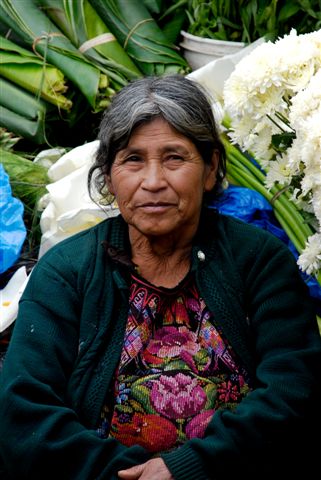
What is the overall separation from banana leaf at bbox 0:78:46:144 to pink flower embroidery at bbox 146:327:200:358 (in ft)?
6.37

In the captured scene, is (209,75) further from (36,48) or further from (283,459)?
(283,459)

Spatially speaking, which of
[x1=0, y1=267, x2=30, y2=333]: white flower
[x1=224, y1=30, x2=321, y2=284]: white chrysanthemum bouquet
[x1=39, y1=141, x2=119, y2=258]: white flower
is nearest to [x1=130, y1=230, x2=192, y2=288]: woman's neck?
[x1=224, y1=30, x2=321, y2=284]: white chrysanthemum bouquet

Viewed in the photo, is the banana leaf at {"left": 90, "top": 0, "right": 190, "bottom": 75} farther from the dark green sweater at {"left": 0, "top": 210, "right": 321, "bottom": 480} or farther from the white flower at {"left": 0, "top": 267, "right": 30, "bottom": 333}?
the dark green sweater at {"left": 0, "top": 210, "right": 321, "bottom": 480}

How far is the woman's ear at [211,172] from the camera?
2.47 metres

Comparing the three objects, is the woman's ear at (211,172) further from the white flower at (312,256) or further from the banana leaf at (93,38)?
the banana leaf at (93,38)

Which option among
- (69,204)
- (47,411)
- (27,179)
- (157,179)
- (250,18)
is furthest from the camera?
(250,18)

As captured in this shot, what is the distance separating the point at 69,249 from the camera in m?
2.43

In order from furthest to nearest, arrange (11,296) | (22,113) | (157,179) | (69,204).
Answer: (22,113), (69,204), (11,296), (157,179)

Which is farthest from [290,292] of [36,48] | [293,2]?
[36,48]

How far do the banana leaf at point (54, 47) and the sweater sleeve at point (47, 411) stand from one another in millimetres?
1918

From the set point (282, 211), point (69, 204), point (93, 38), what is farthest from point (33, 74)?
point (282, 211)

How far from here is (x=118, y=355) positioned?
7.51 feet

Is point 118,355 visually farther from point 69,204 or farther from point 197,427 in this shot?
point 69,204

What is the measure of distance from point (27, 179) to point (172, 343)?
1.59m
